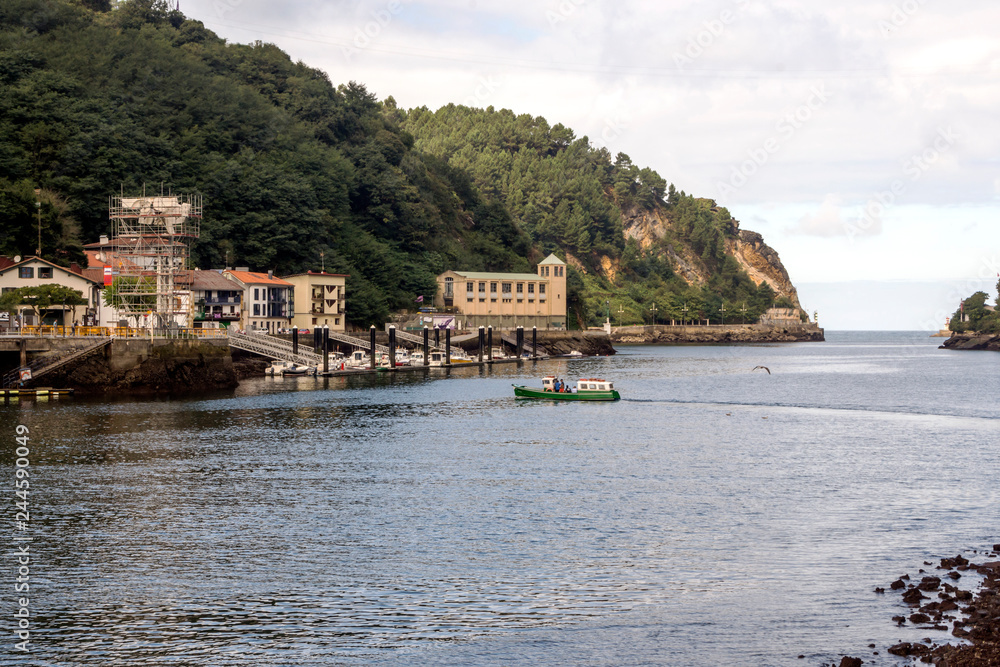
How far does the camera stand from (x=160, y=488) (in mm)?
39094

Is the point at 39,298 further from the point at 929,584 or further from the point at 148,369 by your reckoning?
the point at 929,584

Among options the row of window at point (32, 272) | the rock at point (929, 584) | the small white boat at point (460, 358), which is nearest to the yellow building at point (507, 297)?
the small white boat at point (460, 358)

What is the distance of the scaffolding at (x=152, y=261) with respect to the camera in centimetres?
8612

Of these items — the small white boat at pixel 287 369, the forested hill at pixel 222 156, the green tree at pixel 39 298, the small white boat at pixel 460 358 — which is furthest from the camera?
the small white boat at pixel 460 358

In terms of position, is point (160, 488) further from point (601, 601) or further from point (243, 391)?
point (243, 391)

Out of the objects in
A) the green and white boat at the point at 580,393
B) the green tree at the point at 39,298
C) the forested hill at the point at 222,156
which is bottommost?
the green and white boat at the point at 580,393

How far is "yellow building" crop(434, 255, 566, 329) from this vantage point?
155 metres

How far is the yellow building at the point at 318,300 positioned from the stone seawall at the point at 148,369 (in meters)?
38.4

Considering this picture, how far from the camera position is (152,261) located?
93312mm

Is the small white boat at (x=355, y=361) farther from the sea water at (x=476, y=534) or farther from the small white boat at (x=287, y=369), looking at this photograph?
the sea water at (x=476, y=534)

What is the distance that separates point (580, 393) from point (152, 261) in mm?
48184

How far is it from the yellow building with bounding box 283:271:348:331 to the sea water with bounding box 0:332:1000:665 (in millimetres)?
56261

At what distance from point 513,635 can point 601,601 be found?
3.45 m

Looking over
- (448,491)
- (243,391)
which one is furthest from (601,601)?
(243,391)
